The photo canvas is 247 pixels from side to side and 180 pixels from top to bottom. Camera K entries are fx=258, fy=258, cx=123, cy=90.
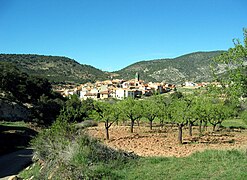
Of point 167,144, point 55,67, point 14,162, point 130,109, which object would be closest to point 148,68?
point 55,67

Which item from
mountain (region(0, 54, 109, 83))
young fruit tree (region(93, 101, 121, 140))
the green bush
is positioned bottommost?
the green bush

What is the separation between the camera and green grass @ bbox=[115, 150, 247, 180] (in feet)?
31.4

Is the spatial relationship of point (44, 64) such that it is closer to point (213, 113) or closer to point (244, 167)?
point (213, 113)

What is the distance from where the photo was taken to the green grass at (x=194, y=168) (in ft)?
31.4

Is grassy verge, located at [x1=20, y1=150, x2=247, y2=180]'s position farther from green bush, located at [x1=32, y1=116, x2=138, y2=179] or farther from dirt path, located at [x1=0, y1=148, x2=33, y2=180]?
dirt path, located at [x1=0, y1=148, x2=33, y2=180]

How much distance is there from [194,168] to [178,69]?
147 metres

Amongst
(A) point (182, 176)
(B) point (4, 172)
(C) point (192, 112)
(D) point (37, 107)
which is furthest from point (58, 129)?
(D) point (37, 107)

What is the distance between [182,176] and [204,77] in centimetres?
12955

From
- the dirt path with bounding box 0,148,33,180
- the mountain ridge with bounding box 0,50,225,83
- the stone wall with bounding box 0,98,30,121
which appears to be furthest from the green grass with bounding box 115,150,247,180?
the mountain ridge with bounding box 0,50,225,83

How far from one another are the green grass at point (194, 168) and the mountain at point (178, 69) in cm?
12581

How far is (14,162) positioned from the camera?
1802cm

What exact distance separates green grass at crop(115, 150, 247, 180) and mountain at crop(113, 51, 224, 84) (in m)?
126

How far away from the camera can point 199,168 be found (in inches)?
414

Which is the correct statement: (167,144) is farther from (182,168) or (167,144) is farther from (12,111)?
(12,111)
